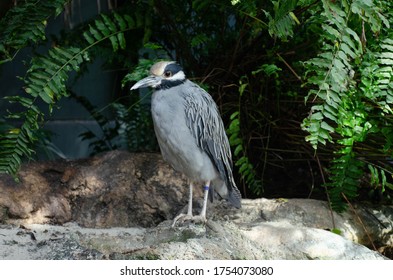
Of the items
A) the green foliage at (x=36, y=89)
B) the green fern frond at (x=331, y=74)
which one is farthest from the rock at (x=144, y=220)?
the green fern frond at (x=331, y=74)

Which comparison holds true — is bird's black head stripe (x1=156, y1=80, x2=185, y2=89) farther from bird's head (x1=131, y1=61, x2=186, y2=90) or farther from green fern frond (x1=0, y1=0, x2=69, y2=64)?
green fern frond (x1=0, y1=0, x2=69, y2=64)

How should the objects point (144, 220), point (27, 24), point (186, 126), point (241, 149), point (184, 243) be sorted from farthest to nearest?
point (241, 149) → point (144, 220) → point (27, 24) → point (186, 126) → point (184, 243)

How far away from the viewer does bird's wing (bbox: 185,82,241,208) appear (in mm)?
3723

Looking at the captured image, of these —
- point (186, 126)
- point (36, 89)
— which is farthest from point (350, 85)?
point (36, 89)

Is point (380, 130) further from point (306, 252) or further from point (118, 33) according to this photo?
point (118, 33)

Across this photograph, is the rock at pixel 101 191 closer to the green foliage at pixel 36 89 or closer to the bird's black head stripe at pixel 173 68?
the green foliage at pixel 36 89

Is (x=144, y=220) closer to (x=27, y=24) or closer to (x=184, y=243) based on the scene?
(x=184, y=243)

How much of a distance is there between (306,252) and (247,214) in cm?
59

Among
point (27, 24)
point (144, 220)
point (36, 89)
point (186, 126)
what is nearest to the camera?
point (186, 126)

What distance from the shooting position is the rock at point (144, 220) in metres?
3.42

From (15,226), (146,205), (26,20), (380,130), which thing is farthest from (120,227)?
(380,130)

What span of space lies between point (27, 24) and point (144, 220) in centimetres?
141

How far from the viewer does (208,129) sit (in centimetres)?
376

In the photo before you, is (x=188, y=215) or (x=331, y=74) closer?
(x=331, y=74)
